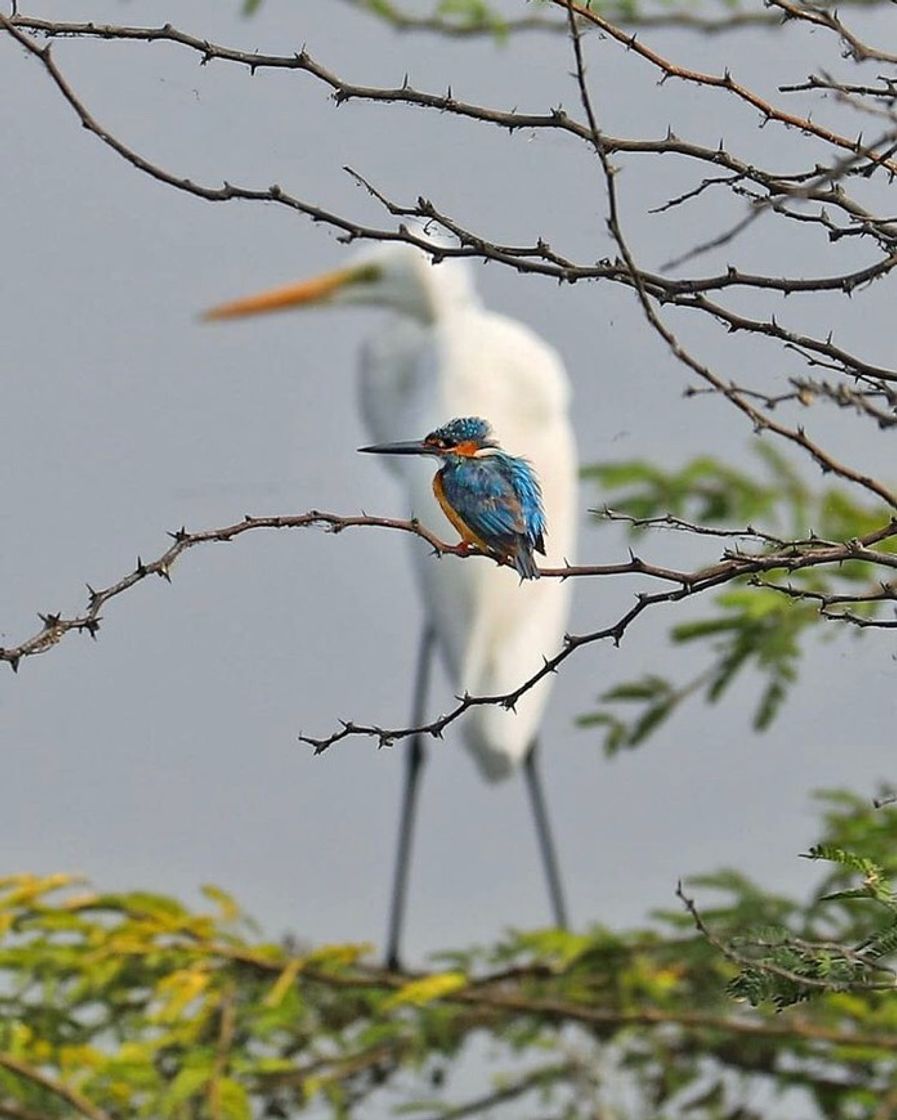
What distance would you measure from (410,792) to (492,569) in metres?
0.52

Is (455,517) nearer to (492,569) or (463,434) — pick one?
(463,434)

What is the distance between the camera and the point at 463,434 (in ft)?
3.25

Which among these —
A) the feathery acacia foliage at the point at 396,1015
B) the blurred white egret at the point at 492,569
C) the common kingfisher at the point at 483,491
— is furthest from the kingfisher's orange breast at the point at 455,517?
the blurred white egret at the point at 492,569

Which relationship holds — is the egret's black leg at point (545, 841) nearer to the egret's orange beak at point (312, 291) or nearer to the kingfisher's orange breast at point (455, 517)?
the egret's orange beak at point (312, 291)

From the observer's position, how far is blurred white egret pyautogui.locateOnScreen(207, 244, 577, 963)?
3.50m

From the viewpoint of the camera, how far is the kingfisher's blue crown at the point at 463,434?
Result: 38.6 inches

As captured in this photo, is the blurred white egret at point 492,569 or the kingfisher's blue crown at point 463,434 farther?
the blurred white egret at point 492,569

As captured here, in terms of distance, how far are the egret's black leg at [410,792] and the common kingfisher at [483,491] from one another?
245cm

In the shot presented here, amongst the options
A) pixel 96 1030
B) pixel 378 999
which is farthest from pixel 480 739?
pixel 96 1030

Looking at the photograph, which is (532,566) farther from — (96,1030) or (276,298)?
(276,298)

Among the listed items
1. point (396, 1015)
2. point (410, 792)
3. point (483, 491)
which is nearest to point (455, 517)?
point (483, 491)

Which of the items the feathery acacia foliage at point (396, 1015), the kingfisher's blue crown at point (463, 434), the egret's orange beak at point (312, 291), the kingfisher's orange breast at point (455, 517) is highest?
the egret's orange beak at point (312, 291)

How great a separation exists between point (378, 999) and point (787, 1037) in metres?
0.50

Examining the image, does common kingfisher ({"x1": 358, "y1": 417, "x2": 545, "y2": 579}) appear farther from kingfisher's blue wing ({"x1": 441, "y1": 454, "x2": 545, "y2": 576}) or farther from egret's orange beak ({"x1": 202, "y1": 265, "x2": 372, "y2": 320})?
egret's orange beak ({"x1": 202, "y1": 265, "x2": 372, "y2": 320})
